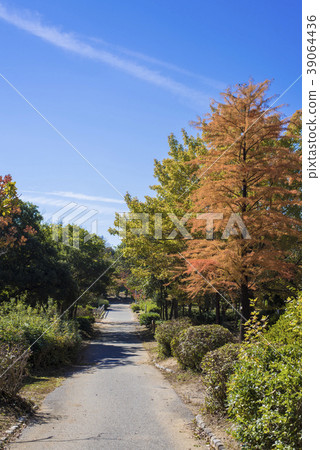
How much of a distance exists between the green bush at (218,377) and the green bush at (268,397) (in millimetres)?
1546

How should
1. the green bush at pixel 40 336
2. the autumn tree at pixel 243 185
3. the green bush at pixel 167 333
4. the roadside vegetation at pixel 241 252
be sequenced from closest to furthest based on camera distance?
the roadside vegetation at pixel 241 252 < the autumn tree at pixel 243 185 < the green bush at pixel 40 336 < the green bush at pixel 167 333

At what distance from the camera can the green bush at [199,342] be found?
12.1 m

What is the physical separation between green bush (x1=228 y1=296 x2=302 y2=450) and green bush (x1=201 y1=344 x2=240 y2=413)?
1546 mm

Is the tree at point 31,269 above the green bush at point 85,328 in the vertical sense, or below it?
above

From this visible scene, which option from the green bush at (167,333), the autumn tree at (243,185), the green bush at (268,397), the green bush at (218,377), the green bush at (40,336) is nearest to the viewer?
the green bush at (268,397)

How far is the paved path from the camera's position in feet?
20.8

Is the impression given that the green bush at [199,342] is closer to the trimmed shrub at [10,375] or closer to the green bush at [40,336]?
the green bush at [40,336]

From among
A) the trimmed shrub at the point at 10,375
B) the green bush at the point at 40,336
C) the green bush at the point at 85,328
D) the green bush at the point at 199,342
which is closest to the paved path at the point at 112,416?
the trimmed shrub at the point at 10,375

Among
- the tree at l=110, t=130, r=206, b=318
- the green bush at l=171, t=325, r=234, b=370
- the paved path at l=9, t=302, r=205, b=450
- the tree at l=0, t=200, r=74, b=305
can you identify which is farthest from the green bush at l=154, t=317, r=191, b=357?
the tree at l=0, t=200, r=74, b=305

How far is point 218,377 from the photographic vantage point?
308 inches
